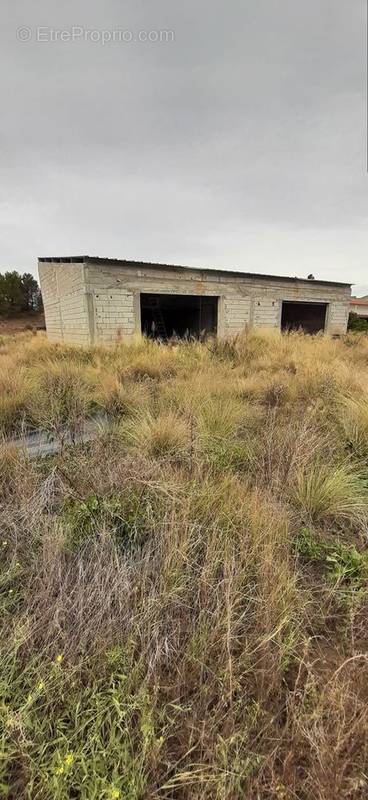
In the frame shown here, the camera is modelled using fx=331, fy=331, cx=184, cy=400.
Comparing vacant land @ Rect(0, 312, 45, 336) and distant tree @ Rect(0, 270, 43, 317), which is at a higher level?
distant tree @ Rect(0, 270, 43, 317)

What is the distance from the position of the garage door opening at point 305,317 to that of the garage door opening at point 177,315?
14.2ft

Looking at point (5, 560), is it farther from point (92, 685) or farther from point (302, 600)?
point (302, 600)

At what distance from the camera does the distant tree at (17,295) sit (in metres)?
34.8

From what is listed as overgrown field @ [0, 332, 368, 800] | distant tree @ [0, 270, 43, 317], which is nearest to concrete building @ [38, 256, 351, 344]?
overgrown field @ [0, 332, 368, 800]

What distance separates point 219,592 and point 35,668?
780 mm

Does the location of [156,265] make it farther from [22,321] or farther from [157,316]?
[22,321]

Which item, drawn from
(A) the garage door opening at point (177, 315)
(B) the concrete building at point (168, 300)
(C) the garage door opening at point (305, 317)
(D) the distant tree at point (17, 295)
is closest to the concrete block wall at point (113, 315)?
(B) the concrete building at point (168, 300)

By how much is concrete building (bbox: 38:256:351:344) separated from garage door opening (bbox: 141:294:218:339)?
0.05m

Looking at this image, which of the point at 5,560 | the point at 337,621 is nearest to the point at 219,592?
the point at 337,621

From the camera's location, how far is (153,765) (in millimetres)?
1005

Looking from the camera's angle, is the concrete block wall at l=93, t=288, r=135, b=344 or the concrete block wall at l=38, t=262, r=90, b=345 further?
the concrete block wall at l=38, t=262, r=90, b=345

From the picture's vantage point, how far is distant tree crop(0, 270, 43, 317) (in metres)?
34.8

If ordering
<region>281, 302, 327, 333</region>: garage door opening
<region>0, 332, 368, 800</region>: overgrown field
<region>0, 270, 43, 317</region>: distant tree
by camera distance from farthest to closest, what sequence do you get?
<region>0, 270, 43, 317</region>: distant tree < <region>281, 302, 327, 333</region>: garage door opening < <region>0, 332, 368, 800</region>: overgrown field

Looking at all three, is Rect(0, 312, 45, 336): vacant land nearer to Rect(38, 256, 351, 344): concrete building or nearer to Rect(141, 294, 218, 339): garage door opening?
Rect(141, 294, 218, 339): garage door opening
